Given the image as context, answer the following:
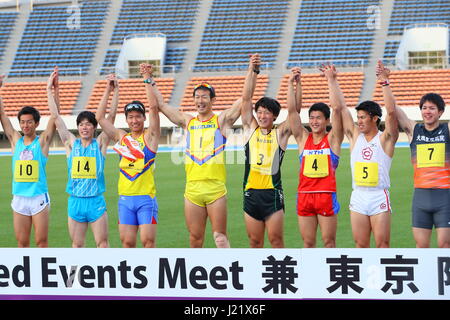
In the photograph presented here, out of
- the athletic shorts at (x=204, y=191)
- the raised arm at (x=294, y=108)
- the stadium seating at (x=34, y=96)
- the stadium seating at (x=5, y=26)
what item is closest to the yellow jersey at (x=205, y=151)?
the athletic shorts at (x=204, y=191)

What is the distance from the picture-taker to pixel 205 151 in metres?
7.06

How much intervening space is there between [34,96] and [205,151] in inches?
1287

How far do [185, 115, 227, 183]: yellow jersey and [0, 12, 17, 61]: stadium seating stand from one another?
38.1 meters

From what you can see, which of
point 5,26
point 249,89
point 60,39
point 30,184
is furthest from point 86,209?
point 5,26

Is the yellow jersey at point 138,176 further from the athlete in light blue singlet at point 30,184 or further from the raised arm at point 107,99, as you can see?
the athlete in light blue singlet at point 30,184

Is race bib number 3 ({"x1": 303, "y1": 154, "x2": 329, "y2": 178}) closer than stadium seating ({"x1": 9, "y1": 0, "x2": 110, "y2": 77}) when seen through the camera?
Yes

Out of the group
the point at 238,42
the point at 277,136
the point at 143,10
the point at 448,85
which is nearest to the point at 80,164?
the point at 277,136

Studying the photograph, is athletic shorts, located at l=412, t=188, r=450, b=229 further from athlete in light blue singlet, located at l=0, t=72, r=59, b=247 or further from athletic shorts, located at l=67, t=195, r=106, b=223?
athlete in light blue singlet, located at l=0, t=72, r=59, b=247

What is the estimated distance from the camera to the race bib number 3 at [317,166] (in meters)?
7.01

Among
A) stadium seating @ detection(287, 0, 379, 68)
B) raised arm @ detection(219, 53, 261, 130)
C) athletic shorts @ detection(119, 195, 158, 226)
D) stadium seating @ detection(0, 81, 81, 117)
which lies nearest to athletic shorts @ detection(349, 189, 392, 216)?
raised arm @ detection(219, 53, 261, 130)

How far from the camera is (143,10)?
1706 inches

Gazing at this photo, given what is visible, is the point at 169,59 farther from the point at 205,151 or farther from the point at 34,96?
the point at 205,151

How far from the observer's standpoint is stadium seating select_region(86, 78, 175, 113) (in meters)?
36.8

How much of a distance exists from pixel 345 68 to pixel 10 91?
62.3ft
